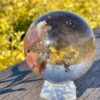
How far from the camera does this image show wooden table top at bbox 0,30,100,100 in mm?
3152

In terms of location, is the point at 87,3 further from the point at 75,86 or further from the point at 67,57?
the point at 67,57

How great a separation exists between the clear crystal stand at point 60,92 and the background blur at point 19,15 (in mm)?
1808

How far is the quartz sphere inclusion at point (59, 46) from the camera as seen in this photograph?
9.09 feet

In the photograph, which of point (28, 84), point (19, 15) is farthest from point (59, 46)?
point (19, 15)

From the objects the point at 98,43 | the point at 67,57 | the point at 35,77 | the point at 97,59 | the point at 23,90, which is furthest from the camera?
the point at 98,43

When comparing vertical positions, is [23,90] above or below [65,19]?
below

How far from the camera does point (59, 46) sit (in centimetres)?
277

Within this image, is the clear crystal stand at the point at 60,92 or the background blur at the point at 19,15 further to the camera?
the background blur at the point at 19,15

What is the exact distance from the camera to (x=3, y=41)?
500 cm

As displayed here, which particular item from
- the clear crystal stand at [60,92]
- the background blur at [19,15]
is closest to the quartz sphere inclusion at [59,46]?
the clear crystal stand at [60,92]

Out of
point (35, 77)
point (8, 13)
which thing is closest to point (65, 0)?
point (8, 13)

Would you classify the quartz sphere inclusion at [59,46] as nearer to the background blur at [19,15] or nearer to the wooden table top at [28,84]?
the wooden table top at [28,84]

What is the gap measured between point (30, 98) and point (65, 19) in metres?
0.70

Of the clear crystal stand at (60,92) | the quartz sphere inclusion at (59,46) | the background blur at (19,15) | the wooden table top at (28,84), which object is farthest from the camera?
the background blur at (19,15)
